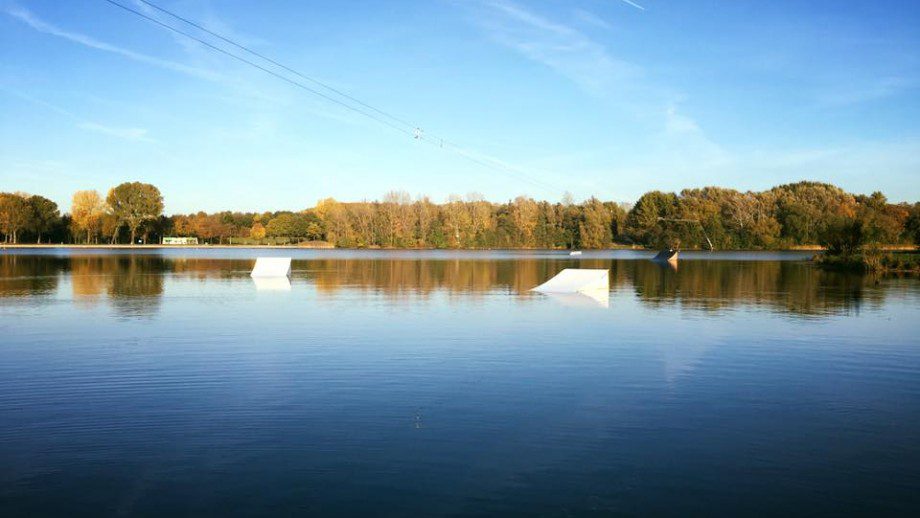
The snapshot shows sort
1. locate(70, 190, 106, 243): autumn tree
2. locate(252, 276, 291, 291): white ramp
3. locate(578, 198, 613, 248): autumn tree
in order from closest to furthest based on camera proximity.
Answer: locate(252, 276, 291, 291): white ramp < locate(70, 190, 106, 243): autumn tree < locate(578, 198, 613, 248): autumn tree

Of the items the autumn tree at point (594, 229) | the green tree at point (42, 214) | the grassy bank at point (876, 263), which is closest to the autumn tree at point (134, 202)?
the green tree at point (42, 214)

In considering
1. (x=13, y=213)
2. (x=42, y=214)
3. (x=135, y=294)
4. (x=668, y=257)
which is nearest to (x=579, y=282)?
(x=135, y=294)

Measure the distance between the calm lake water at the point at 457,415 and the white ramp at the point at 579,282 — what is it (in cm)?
937

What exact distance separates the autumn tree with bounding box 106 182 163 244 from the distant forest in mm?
182

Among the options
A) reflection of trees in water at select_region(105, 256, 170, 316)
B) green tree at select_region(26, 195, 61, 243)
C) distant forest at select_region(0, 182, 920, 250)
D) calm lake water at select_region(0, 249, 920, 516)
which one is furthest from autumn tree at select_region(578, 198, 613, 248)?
calm lake water at select_region(0, 249, 920, 516)

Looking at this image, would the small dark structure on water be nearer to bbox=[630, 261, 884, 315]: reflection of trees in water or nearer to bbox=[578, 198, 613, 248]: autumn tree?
bbox=[630, 261, 884, 315]: reflection of trees in water

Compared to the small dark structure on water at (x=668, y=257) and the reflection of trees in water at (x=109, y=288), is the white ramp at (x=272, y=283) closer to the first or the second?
the reflection of trees in water at (x=109, y=288)

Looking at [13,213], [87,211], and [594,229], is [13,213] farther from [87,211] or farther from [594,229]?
[594,229]

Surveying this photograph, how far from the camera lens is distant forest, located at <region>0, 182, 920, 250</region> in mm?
120812

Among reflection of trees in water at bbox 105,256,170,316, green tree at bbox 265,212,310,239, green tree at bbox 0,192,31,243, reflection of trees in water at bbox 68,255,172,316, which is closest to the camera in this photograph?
reflection of trees in water at bbox 105,256,170,316

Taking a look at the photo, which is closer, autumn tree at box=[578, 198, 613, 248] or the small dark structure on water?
the small dark structure on water

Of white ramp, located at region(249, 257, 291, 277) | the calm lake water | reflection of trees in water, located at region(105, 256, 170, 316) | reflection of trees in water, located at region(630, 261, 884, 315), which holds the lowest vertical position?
the calm lake water

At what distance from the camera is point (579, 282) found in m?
30.0

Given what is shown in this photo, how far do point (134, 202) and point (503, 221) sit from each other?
68822 mm
